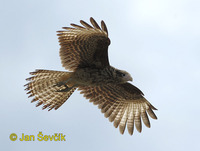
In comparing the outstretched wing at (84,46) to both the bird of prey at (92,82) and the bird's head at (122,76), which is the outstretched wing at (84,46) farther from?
the bird's head at (122,76)

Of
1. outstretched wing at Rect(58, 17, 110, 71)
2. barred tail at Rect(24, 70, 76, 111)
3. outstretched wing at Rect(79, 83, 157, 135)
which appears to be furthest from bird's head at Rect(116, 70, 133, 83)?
barred tail at Rect(24, 70, 76, 111)

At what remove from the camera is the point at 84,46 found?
38.2 feet

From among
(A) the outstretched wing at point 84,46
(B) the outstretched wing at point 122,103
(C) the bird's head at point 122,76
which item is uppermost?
(A) the outstretched wing at point 84,46

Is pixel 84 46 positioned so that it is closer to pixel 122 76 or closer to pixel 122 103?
pixel 122 76

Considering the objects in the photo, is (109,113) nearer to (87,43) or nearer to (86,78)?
(86,78)

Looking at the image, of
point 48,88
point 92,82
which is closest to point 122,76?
point 92,82

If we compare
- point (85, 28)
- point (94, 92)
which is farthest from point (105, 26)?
point (94, 92)

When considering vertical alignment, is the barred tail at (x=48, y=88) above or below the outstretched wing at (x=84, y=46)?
below

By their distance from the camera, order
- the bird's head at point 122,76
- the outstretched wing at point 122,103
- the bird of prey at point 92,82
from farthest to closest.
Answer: the outstretched wing at point 122,103 → the bird's head at point 122,76 → the bird of prey at point 92,82

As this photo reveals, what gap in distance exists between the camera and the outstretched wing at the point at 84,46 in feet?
36.7

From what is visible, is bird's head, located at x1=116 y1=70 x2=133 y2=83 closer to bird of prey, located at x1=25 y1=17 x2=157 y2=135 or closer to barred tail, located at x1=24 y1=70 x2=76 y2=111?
bird of prey, located at x1=25 y1=17 x2=157 y2=135

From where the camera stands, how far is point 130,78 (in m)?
12.0

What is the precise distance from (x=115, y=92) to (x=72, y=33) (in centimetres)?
281

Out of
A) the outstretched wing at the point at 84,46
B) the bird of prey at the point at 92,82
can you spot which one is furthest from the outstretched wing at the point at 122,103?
the outstretched wing at the point at 84,46
